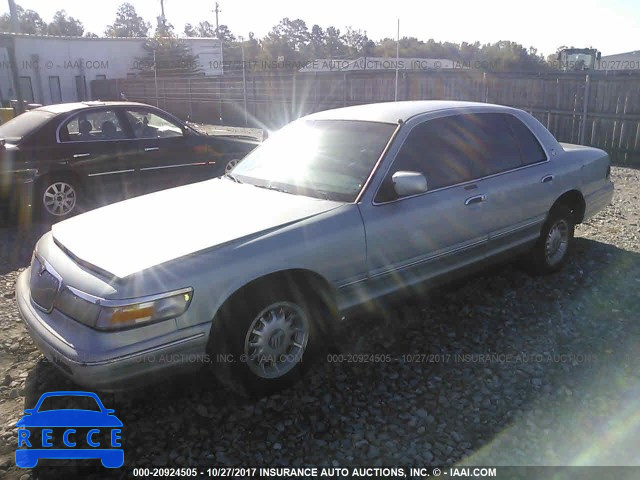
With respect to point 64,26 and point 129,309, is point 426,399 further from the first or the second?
point 64,26

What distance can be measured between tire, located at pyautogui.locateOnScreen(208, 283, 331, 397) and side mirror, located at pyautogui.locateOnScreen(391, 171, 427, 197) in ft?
3.04

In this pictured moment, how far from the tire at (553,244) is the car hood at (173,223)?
2436 mm

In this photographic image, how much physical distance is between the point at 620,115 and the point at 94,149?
11173 millimetres

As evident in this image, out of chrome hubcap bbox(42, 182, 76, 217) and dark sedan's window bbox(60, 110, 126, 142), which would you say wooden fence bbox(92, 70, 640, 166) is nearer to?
dark sedan's window bbox(60, 110, 126, 142)

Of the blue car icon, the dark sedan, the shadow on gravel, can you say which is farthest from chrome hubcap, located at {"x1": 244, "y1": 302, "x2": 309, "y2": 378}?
the dark sedan

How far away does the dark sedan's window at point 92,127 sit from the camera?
287 inches

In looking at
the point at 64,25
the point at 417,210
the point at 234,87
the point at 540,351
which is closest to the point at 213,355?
the point at 417,210

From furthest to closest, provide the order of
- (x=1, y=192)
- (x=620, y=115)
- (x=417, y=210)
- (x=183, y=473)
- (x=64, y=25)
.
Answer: (x=64, y=25)
(x=620, y=115)
(x=1, y=192)
(x=417, y=210)
(x=183, y=473)

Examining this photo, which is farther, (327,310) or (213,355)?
(327,310)

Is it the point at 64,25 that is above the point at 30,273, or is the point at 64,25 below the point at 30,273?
above

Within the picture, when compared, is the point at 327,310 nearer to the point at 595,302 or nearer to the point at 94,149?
the point at 595,302

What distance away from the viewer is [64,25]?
323 feet

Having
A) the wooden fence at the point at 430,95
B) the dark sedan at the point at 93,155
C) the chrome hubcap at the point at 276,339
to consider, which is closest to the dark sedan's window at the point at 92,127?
the dark sedan at the point at 93,155

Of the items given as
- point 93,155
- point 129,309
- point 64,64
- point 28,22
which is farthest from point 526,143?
point 28,22
